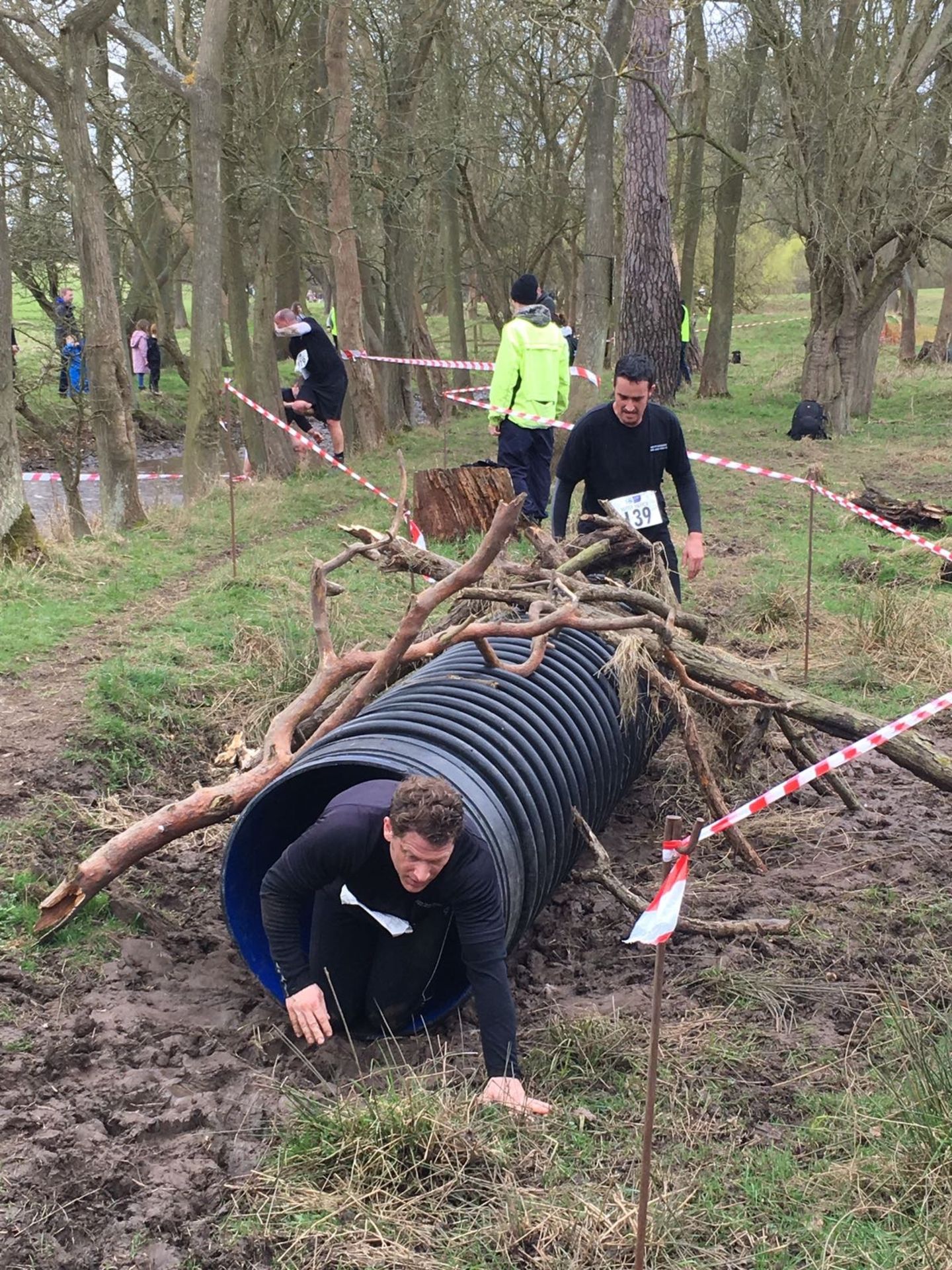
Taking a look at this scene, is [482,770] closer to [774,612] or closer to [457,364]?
[774,612]

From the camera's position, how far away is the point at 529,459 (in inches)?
377

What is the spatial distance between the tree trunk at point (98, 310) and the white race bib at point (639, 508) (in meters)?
6.30

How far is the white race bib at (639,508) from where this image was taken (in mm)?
6219

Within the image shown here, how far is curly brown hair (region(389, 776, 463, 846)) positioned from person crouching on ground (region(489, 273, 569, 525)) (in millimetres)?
5929

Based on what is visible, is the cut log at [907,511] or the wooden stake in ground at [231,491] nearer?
the wooden stake in ground at [231,491]

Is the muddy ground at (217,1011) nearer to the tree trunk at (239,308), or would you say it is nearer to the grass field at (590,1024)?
the grass field at (590,1024)

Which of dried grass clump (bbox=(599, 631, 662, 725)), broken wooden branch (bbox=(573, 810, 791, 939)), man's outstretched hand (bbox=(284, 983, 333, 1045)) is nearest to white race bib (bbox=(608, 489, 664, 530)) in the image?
dried grass clump (bbox=(599, 631, 662, 725))

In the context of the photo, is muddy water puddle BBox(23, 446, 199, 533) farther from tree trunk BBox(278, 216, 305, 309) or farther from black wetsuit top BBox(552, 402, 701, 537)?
black wetsuit top BBox(552, 402, 701, 537)

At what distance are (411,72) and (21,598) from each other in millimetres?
11387

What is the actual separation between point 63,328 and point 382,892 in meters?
12.1

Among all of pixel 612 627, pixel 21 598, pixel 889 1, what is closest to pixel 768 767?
pixel 612 627

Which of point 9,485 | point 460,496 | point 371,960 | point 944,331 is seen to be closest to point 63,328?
point 9,485

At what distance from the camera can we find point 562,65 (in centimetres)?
1948

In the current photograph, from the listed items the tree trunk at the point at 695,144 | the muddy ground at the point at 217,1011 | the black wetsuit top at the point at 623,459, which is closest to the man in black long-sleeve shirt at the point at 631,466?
the black wetsuit top at the point at 623,459
